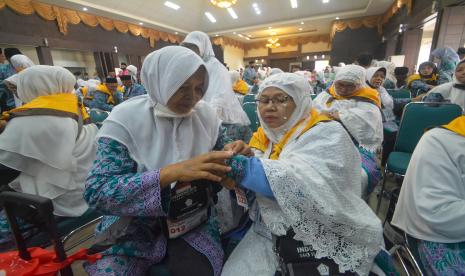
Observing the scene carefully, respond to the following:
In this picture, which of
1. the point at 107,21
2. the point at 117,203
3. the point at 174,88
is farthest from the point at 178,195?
the point at 107,21

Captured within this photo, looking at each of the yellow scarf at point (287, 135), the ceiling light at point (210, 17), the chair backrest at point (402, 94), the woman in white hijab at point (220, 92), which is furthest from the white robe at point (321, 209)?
the ceiling light at point (210, 17)

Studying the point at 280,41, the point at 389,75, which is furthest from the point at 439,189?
the point at 280,41

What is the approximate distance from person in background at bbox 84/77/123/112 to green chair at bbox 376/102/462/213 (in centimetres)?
447

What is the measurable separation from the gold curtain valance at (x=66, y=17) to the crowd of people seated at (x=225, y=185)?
28.7 feet

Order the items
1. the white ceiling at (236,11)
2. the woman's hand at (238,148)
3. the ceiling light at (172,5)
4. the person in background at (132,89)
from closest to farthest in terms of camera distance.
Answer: the woman's hand at (238,148) → the person in background at (132,89) → the white ceiling at (236,11) → the ceiling light at (172,5)

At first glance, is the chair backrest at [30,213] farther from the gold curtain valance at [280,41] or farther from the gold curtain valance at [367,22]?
the gold curtain valance at [280,41]

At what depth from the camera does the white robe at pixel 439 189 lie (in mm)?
1100

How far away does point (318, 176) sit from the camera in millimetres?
952

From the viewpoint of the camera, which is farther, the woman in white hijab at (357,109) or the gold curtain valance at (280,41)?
the gold curtain valance at (280,41)

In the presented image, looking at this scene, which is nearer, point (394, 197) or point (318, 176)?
→ point (318, 176)

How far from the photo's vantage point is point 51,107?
153 cm

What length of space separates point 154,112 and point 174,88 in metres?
0.16

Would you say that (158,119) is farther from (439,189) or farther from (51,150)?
(439,189)

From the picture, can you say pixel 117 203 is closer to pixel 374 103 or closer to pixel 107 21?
pixel 374 103
